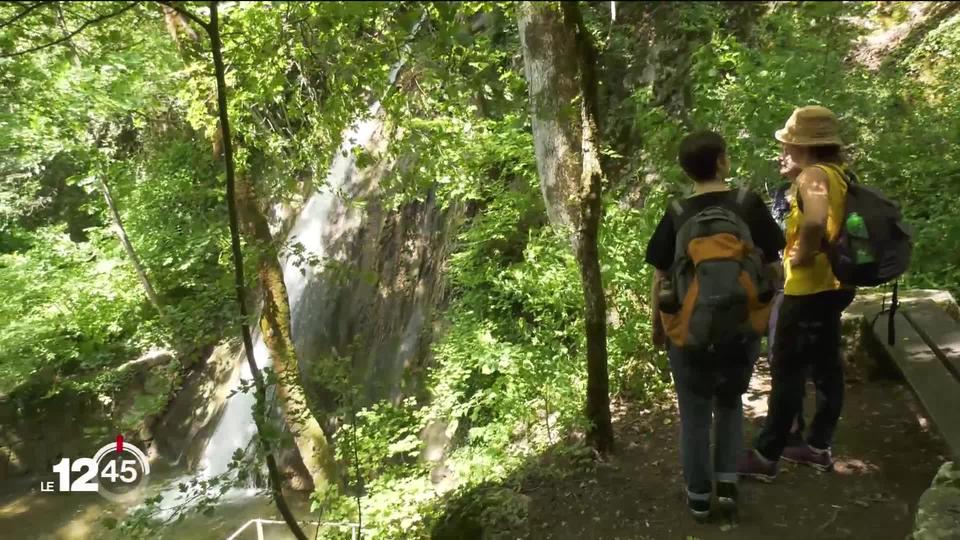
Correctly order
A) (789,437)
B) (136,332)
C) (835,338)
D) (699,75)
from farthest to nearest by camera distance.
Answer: (136,332) → (699,75) → (789,437) → (835,338)

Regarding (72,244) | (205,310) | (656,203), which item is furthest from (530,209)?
(72,244)

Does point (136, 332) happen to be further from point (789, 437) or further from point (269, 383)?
point (789, 437)

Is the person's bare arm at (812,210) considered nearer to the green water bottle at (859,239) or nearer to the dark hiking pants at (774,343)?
the green water bottle at (859,239)

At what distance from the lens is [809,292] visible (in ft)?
9.24

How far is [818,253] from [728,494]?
1.14 metres

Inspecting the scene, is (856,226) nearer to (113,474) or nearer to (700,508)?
(700,508)

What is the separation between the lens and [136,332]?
36.9 ft

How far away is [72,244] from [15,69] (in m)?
9.60

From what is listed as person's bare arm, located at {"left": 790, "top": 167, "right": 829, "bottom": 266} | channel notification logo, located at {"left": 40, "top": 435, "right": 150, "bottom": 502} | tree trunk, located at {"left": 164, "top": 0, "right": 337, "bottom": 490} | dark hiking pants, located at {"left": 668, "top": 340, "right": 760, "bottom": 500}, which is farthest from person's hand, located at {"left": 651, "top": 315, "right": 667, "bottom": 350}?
channel notification logo, located at {"left": 40, "top": 435, "right": 150, "bottom": 502}

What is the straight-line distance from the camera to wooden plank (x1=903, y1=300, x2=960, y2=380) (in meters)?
3.50

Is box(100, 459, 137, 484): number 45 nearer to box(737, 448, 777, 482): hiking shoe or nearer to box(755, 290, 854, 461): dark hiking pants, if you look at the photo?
box(737, 448, 777, 482): hiking shoe

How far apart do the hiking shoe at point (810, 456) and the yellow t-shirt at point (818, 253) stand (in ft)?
3.09

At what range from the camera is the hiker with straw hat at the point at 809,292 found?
8.82 ft

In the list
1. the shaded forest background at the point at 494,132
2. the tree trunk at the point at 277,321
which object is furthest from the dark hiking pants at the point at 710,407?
the tree trunk at the point at 277,321
